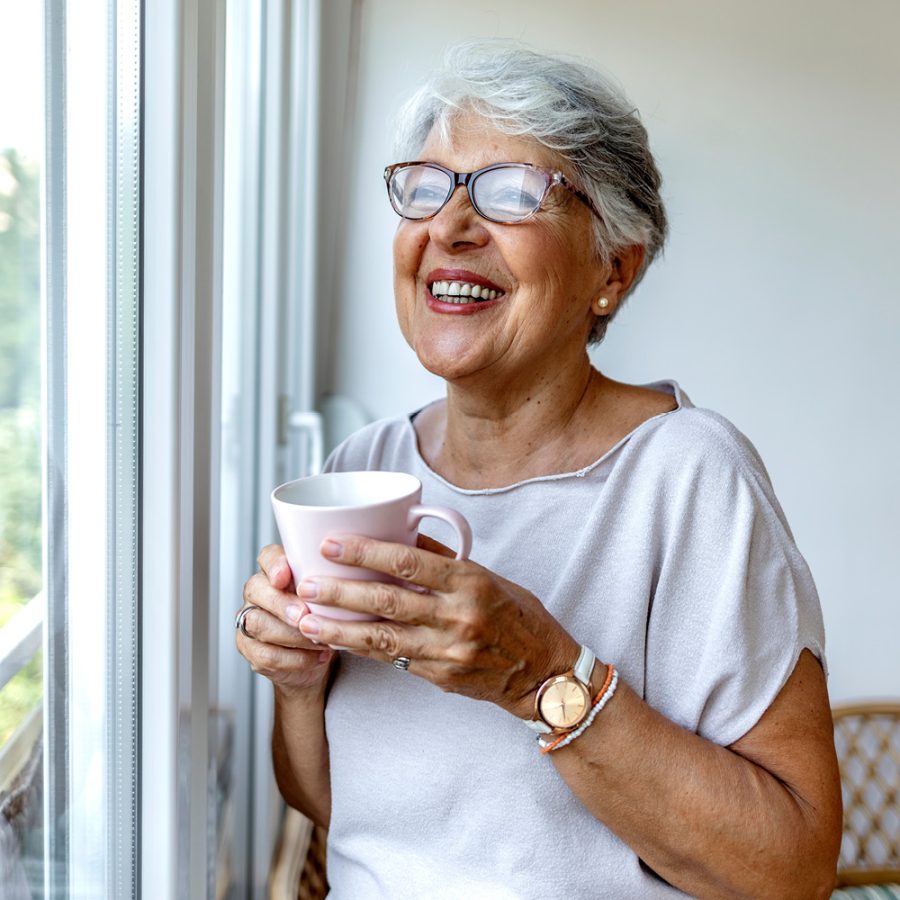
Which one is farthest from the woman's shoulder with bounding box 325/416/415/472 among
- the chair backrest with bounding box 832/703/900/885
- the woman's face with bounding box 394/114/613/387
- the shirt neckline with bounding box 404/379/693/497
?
the chair backrest with bounding box 832/703/900/885

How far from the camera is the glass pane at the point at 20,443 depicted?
25.8 inches

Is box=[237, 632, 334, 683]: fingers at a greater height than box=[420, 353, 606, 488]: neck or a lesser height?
lesser

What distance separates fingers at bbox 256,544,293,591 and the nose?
42 cm

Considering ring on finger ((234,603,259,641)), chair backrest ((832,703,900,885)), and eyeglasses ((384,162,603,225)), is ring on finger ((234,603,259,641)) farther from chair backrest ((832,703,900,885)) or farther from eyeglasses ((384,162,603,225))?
chair backrest ((832,703,900,885))

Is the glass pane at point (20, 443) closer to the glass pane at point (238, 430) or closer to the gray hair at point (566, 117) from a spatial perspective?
the gray hair at point (566, 117)

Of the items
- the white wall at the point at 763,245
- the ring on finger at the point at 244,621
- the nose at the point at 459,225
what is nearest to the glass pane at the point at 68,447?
the ring on finger at the point at 244,621

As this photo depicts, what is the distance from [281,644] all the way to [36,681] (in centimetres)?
25

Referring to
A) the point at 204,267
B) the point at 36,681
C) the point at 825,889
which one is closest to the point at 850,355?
the point at 825,889

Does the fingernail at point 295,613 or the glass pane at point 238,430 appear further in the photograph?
the glass pane at point 238,430

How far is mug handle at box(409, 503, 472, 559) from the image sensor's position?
799 millimetres

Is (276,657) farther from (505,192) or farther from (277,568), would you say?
(505,192)

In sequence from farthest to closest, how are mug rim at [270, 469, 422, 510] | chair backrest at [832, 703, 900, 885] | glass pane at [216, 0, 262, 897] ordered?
1. chair backrest at [832, 703, 900, 885]
2. glass pane at [216, 0, 262, 897]
3. mug rim at [270, 469, 422, 510]

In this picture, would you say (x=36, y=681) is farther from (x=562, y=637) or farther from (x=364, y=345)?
(x=364, y=345)

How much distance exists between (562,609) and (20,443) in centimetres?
61
